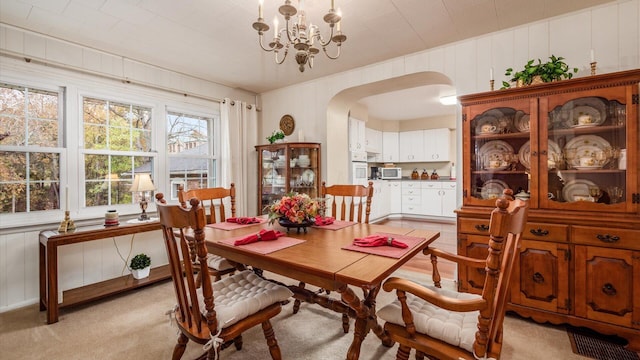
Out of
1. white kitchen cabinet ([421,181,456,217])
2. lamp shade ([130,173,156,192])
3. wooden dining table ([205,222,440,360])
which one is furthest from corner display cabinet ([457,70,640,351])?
white kitchen cabinet ([421,181,456,217])

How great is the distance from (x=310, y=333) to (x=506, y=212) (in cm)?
163

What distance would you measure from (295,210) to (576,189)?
6.98 ft

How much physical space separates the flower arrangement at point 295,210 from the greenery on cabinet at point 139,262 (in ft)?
6.27

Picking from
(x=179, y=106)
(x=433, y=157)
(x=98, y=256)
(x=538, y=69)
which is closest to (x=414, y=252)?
(x=538, y=69)

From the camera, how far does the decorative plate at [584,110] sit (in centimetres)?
207

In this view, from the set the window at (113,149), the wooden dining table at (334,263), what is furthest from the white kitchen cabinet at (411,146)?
the window at (113,149)

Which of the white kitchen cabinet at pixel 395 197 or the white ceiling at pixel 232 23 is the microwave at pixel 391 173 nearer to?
the white kitchen cabinet at pixel 395 197

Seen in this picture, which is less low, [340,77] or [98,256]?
[340,77]

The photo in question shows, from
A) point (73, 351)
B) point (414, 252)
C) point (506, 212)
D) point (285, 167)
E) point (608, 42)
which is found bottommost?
point (73, 351)

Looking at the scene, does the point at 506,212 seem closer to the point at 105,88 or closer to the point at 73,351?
the point at 73,351

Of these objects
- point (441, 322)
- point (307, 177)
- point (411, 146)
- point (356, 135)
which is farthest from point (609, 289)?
point (411, 146)

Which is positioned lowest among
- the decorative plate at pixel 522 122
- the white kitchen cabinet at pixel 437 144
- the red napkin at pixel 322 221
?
the red napkin at pixel 322 221

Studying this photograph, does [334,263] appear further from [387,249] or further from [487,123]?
[487,123]

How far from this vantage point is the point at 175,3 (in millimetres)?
2121
